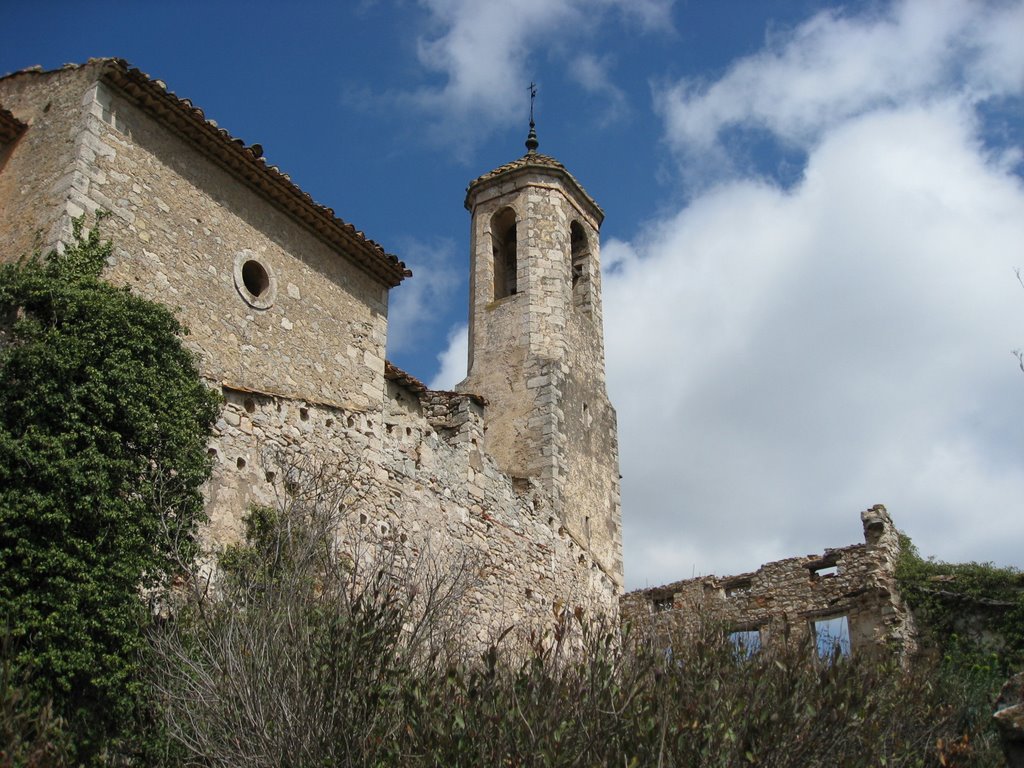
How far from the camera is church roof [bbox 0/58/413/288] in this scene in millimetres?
12648

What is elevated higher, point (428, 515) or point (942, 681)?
point (428, 515)

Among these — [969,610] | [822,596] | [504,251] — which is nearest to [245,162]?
[504,251]

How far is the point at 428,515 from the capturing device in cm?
1404

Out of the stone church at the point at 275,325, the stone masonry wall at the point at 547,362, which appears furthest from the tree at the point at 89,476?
the stone masonry wall at the point at 547,362

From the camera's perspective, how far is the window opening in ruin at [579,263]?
75.2ft

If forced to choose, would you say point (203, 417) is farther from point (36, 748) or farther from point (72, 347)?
point (36, 748)

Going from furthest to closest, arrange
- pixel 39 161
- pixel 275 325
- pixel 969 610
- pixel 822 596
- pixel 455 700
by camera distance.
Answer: pixel 822 596 → pixel 969 610 → pixel 275 325 → pixel 39 161 → pixel 455 700

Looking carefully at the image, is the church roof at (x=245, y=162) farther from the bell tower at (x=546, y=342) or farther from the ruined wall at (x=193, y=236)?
the bell tower at (x=546, y=342)

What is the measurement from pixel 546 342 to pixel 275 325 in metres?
7.88

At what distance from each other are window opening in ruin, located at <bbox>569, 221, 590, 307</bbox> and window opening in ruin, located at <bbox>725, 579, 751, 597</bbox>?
22.9ft

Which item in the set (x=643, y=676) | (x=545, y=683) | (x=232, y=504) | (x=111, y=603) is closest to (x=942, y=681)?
(x=643, y=676)

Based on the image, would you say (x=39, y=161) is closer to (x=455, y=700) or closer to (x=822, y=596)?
(x=455, y=700)

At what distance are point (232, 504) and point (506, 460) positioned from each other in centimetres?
928

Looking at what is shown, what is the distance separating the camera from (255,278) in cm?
1420
